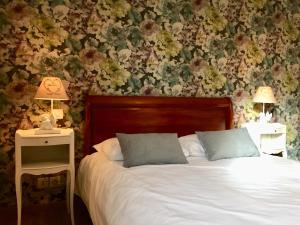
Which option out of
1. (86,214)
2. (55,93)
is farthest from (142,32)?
(86,214)

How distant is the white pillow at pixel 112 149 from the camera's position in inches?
111

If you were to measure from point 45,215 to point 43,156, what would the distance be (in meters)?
0.56

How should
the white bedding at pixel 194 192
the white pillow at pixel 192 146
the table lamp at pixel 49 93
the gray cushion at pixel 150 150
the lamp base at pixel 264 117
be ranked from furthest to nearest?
the lamp base at pixel 264 117 → the white pillow at pixel 192 146 → the table lamp at pixel 49 93 → the gray cushion at pixel 150 150 → the white bedding at pixel 194 192

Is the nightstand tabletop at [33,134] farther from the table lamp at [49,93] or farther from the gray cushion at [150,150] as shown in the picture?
the gray cushion at [150,150]

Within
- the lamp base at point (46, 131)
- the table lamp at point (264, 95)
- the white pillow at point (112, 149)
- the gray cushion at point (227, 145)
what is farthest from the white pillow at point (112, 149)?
the table lamp at point (264, 95)

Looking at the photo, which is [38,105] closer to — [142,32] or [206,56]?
[142,32]

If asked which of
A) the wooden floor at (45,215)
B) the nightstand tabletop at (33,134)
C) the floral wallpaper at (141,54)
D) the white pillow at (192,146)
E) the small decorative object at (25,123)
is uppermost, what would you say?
the floral wallpaper at (141,54)

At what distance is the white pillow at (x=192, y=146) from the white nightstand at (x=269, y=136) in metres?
0.90

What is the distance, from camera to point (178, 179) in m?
2.29

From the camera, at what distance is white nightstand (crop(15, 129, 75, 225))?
268cm

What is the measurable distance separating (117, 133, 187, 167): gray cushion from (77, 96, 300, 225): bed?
7 cm

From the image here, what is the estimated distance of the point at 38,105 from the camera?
3.08m

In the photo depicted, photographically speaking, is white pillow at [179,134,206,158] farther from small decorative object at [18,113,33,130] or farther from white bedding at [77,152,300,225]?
small decorative object at [18,113,33,130]

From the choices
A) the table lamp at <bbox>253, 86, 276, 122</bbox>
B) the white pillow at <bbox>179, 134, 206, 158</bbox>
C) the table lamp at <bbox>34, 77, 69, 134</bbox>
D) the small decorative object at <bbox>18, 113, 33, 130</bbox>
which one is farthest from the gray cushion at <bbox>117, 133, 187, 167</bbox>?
the table lamp at <bbox>253, 86, 276, 122</bbox>
